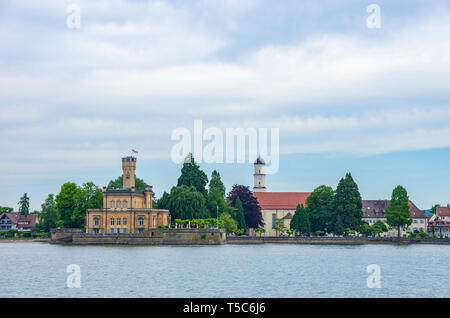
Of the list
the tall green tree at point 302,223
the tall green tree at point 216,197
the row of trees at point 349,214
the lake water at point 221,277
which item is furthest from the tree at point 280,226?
the lake water at point 221,277

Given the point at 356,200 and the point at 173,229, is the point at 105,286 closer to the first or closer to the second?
the point at 173,229

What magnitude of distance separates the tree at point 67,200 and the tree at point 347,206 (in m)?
49.3

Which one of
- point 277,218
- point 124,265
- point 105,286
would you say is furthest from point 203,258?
point 277,218

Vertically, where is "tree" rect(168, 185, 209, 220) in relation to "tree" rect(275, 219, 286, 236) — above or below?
above

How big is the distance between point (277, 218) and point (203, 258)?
8864 cm

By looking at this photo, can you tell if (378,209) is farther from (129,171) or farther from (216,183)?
(129,171)

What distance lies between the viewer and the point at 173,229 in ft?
340

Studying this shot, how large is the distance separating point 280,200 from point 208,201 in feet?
151

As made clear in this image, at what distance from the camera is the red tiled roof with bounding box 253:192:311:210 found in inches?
6334

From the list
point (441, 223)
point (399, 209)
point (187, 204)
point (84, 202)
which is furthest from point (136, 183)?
point (441, 223)

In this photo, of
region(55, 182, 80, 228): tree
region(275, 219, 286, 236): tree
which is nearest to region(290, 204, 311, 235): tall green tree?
region(275, 219, 286, 236): tree

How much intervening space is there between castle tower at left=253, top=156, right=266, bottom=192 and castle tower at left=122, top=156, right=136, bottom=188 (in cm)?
6310

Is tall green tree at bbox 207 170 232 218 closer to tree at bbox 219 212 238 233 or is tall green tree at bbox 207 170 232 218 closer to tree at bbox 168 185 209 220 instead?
tree at bbox 219 212 238 233

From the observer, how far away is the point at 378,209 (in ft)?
502
